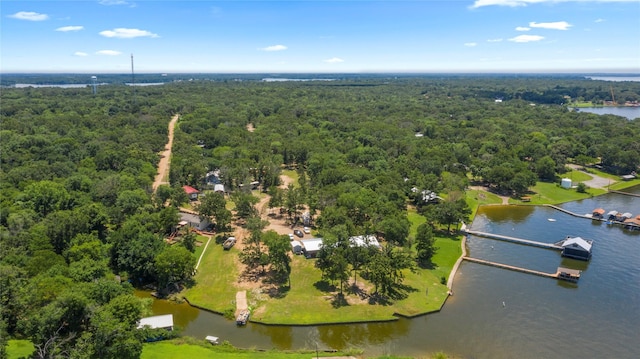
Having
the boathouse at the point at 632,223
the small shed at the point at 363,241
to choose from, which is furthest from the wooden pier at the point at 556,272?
the boathouse at the point at 632,223

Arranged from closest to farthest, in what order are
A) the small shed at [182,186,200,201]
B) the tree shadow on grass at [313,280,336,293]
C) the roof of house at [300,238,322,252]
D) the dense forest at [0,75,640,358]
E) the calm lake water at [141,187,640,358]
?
the dense forest at [0,75,640,358], the calm lake water at [141,187,640,358], the tree shadow on grass at [313,280,336,293], the roof of house at [300,238,322,252], the small shed at [182,186,200,201]

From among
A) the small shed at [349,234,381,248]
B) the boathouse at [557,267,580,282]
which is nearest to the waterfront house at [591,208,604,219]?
the boathouse at [557,267,580,282]

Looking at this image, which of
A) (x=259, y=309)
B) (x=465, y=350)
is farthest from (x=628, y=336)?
(x=259, y=309)

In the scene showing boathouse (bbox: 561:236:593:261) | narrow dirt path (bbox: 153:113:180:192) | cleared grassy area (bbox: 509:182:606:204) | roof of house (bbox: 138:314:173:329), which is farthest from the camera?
narrow dirt path (bbox: 153:113:180:192)

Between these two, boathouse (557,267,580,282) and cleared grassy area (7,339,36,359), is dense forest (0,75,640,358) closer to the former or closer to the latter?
cleared grassy area (7,339,36,359)

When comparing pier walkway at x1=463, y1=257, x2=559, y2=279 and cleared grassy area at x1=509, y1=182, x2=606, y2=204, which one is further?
cleared grassy area at x1=509, y1=182, x2=606, y2=204

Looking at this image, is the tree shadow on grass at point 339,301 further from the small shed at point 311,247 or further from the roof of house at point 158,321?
the roof of house at point 158,321
